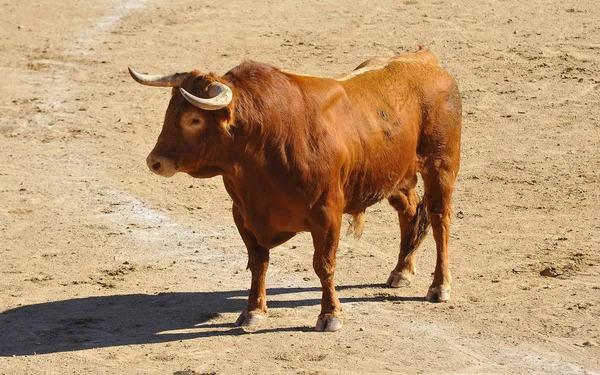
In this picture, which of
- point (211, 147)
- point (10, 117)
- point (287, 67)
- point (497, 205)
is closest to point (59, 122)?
point (10, 117)

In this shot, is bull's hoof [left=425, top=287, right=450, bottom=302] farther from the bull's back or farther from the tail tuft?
the bull's back

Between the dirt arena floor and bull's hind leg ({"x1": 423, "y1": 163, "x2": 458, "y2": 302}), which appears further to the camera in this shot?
bull's hind leg ({"x1": 423, "y1": 163, "x2": 458, "y2": 302})

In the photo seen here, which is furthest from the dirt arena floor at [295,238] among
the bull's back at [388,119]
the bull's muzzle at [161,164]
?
the bull's muzzle at [161,164]

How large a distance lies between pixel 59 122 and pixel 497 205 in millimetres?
5831

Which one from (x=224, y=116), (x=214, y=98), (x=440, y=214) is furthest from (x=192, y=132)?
(x=440, y=214)

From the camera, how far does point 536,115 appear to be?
15820 mm

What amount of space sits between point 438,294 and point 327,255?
133 cm

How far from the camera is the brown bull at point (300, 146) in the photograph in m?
9.19

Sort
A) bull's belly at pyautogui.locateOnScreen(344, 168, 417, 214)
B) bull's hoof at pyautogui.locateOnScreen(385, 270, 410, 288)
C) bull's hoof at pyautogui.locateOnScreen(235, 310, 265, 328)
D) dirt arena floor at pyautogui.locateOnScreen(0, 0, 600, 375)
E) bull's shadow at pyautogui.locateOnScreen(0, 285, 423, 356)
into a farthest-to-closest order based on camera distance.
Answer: bull's hoof at pyautogui.locateOnScreen(385, 270, 410, 288)
bull's belly at pyautogui.locateOnScreen(344, 168, 417, 214)
bull's hoof at pyautogui.locateOnScreen(235, 310, 265, 328)
bull's shadow at pyautogui.locateOnScreen(0, 285, 423, 356)
dirt arena floor at pyautogui.locateOnScreen(0, 0, 600, 375)

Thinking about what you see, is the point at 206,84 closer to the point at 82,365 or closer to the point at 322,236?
the point at 322,236

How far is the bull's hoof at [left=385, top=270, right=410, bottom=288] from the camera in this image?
35.2ft

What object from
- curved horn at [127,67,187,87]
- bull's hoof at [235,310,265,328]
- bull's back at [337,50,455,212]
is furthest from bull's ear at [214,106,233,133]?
bull's hoof at [235,310,265,328]

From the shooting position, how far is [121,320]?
10008 mm

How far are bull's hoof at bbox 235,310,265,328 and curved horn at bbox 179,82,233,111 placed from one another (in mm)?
1760
